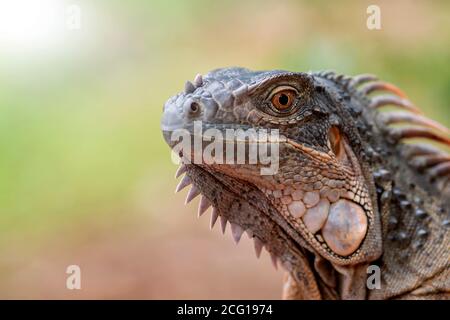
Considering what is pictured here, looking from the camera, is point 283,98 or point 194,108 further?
point 283,98

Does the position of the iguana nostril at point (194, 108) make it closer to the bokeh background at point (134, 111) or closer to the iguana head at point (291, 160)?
the iguana head at point (291, 160)

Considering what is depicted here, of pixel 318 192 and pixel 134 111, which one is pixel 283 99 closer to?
pixel 318 192

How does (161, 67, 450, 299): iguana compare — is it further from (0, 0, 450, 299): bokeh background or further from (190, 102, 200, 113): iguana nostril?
(0, 0, 450, 299): bokeh background

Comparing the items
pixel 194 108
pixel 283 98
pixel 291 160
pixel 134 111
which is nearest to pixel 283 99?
pixel 283 98

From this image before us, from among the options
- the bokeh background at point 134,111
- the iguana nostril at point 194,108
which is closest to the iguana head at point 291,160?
the iguana nostril at point 194,108

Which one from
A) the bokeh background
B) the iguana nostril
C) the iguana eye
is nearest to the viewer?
the iguana nostril

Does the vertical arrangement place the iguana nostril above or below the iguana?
above

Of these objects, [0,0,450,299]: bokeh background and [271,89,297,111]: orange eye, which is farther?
[0,0,450,299]: bokeh background

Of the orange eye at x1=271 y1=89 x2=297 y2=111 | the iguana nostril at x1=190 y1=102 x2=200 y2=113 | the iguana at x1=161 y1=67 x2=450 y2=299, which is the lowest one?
the iguana at x1=161 y1=67 x2=450 y2=299

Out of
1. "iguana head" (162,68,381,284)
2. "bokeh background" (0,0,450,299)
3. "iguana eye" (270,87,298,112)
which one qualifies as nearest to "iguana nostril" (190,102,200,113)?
"iguana head" (162,68,381,284)
